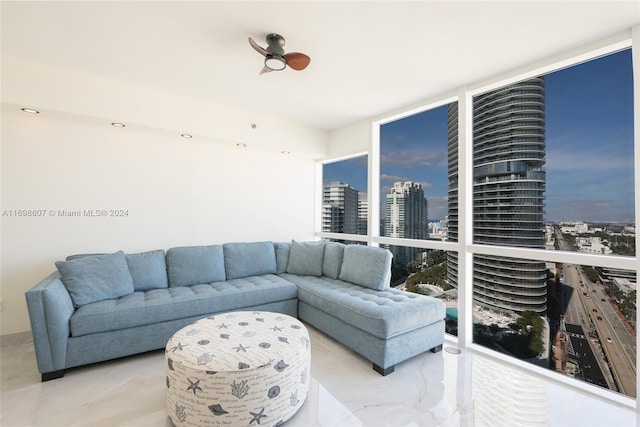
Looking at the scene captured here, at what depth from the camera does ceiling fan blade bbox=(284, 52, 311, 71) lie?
2.15m

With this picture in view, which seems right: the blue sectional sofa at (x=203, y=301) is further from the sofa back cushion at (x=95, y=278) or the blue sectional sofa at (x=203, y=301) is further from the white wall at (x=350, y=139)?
the white wall at (x=350, y=139)

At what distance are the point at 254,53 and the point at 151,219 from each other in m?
2.31

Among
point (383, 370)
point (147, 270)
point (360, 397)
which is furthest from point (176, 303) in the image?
point (383, 370)

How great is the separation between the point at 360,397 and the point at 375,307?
27.3 inches

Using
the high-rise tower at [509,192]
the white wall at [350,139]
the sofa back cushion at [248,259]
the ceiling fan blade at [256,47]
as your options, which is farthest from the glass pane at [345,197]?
the ceiling fan blade at [256,47]

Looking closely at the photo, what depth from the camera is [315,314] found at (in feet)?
10.0

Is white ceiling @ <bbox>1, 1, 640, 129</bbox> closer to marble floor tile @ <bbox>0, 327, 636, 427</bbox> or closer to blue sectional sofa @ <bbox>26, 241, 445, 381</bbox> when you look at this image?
blue sectional sofa @ <bbox>26, 241, 445, 381</bbox>

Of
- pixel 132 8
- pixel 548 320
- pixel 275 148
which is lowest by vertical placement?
pixel 548 320

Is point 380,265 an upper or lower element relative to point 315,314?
upper

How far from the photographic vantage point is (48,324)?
6.91 feet

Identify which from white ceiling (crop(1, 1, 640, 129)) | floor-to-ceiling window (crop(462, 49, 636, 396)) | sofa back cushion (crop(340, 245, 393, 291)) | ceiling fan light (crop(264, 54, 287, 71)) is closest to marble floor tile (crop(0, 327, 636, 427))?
floor-to-ceiling window (crop(462, 49, 636, 396))

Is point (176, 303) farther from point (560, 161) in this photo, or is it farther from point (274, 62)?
point (560, 161)

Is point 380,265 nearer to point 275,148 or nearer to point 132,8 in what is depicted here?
point 275,148

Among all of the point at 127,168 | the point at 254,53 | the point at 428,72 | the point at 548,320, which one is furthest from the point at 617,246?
the point at 127,168
